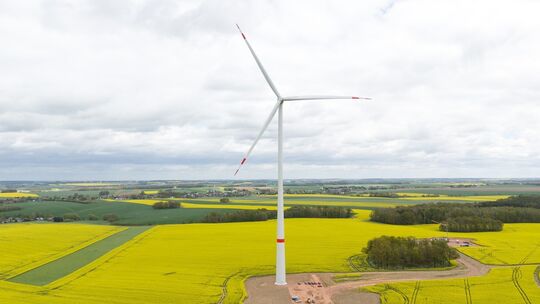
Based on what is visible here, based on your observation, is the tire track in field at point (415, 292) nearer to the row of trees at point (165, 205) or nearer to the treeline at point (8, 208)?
the row of trees at point (165, 205)

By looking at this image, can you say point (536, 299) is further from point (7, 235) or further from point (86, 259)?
point (7, 235)

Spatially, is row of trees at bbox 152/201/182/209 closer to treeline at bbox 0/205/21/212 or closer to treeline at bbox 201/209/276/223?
Answer: treeline at bbox 201/209/276/223

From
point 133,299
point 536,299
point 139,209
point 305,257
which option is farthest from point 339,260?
point 139,209

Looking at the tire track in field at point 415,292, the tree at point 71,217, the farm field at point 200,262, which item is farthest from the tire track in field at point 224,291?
the tree at point 71,217

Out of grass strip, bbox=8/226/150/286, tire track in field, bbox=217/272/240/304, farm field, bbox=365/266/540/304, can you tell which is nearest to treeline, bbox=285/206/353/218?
grass strip, bbox=8/226/150/286

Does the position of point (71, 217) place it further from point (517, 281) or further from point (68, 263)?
point (517, 281)

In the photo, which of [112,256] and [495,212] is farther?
[495,212]

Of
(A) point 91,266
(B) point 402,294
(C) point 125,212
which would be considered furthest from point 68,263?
(C) point 125,212
